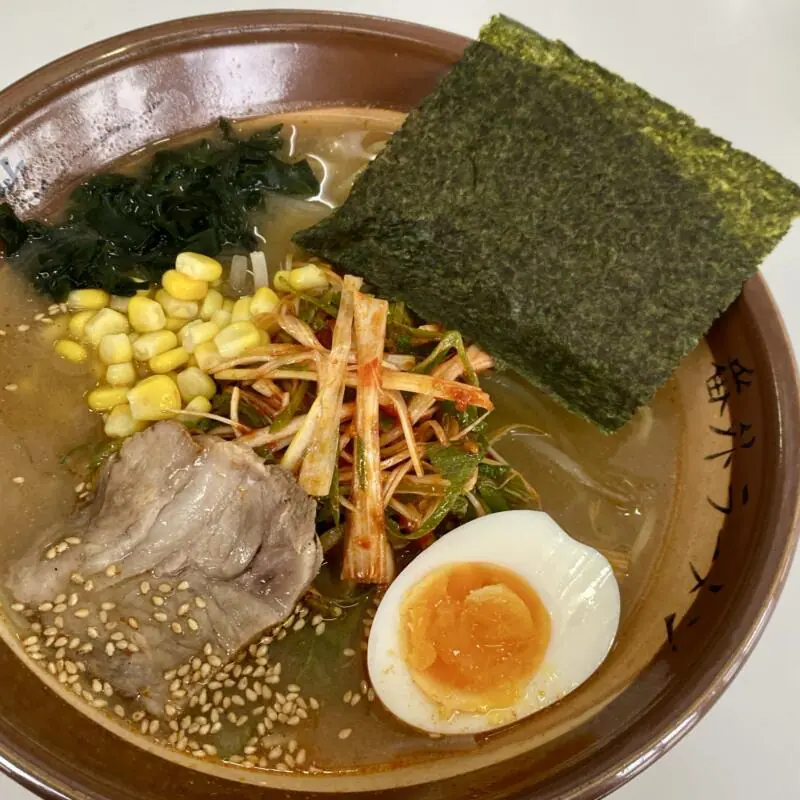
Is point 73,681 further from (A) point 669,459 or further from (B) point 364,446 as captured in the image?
(A) point 669,459

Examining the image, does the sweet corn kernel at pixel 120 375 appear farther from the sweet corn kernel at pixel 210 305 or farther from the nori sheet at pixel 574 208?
the nori sheet at pixel 574 208

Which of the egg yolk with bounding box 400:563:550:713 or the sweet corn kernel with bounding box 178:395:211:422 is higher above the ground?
the sweet corn kernel with bounding box 178:395:211:422

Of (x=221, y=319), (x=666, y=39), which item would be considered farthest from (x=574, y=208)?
(x=666, y=39)

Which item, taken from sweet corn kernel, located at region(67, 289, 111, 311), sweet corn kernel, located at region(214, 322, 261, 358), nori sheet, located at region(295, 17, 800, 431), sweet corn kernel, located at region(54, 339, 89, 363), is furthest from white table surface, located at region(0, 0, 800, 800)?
sweet corn kernel, located at region(214, 322, 261, 358)

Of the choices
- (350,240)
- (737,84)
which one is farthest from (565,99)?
(737,84)

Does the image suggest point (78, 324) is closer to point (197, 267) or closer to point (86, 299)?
point (86, 299)

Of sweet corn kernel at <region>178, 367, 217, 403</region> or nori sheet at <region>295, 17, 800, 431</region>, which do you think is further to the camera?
sweet corn kernel at <region>178, 367, 217, 403</region>

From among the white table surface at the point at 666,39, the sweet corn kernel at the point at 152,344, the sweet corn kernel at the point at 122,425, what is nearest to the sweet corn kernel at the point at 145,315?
the sweet corn kernel at the point at 152,344

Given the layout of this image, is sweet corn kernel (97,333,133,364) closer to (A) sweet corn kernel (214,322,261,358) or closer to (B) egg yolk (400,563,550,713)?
(A) sweet corn kernel (214,322,261,358)
